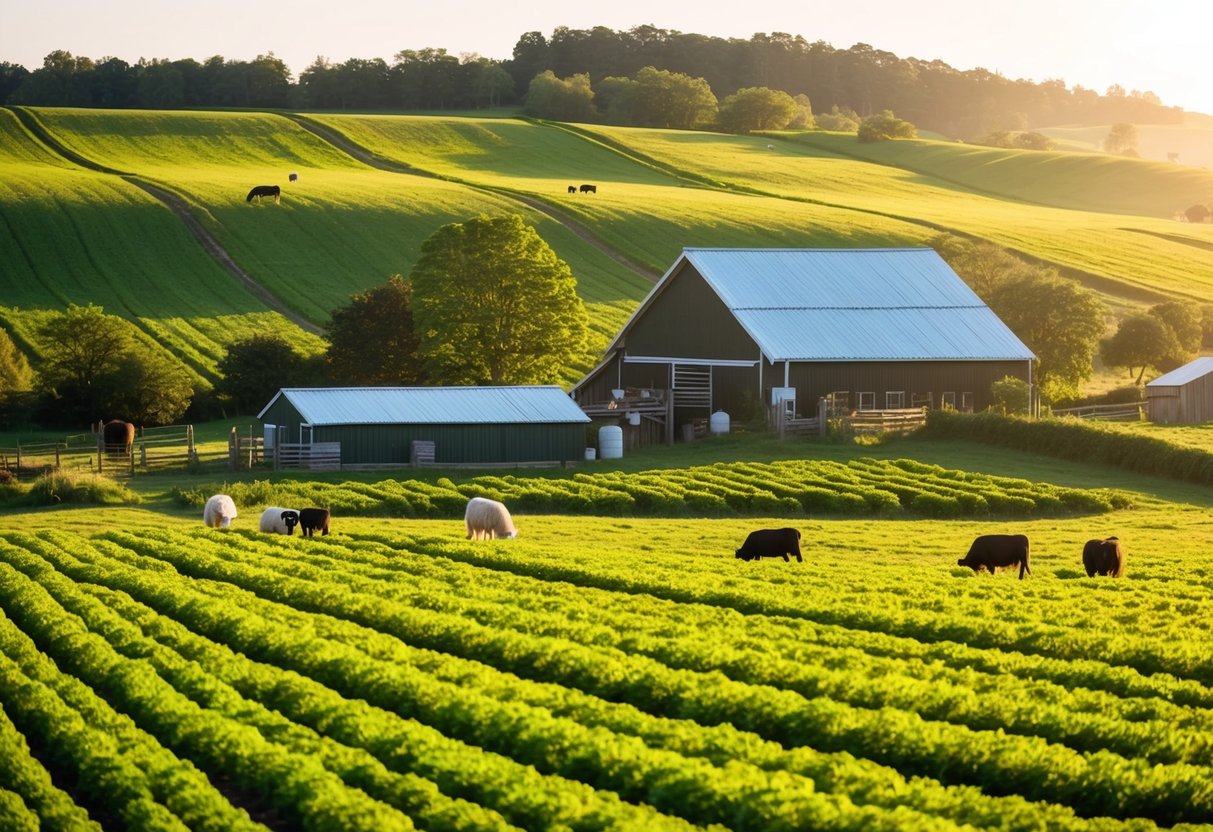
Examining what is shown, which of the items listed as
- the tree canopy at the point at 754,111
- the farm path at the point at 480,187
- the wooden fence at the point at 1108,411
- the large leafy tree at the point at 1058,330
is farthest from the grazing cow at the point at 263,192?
the tree canopy at the point at 754,111

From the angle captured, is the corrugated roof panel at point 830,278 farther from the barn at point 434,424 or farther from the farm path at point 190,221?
the farm path at point 190,221

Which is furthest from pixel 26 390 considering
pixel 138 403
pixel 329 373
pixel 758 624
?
pixel 758 624

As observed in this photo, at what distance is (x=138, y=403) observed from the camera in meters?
77.4

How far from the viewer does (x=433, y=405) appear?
62.7m

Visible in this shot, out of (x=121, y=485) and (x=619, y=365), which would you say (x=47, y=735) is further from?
(x=619, y=365)

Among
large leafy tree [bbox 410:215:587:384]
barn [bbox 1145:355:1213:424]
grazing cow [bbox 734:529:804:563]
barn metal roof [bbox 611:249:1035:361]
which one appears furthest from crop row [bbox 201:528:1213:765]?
barn [bbox 1145:355:1213:424]

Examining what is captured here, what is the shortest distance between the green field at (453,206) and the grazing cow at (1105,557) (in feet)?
192

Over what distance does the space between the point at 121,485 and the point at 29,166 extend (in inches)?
3171

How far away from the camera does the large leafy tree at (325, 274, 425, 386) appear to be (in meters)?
80.9

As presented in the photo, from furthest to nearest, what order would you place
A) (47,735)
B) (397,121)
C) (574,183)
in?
(397,121) < (574,183) < (47,735)

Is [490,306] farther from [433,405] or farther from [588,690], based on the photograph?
[588,690]

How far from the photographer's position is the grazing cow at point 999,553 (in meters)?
32.4

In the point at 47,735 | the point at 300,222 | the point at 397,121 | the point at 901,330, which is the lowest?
the point at 47,735

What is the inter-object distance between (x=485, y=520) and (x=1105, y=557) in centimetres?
1435
